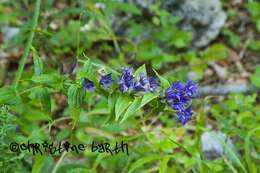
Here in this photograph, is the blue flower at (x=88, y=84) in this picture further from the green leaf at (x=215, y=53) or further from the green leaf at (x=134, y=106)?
the green leaf at (x=215, y=53)

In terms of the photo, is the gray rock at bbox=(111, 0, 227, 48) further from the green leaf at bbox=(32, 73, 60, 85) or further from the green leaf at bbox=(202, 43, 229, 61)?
the green leaf at bbox=(32, 73, 60, 85)

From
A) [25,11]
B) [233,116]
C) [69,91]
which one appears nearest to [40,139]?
[69,91]

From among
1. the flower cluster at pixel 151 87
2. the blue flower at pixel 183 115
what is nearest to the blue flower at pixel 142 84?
the flower cluster at pixel 151 87

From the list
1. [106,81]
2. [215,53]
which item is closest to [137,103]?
[106,81]

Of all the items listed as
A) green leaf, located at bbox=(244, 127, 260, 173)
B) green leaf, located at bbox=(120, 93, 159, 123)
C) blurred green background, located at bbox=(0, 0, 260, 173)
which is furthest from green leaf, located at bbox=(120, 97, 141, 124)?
blurred green background, located at bbox=(0, 0, 260, 173)

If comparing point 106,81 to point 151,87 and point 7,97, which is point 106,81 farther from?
point 7,97

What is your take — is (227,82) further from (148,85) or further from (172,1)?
(148,85)
